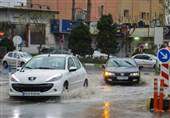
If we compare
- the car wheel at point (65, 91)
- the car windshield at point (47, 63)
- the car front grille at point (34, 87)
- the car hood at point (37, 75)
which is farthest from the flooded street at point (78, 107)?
the car windshield at point (47, 63)

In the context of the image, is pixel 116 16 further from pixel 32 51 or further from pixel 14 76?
pixel 14 76

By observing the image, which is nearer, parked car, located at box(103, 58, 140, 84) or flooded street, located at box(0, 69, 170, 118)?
flooded street, located at box(0, 69, 170, 118)

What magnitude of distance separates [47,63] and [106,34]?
3739cm

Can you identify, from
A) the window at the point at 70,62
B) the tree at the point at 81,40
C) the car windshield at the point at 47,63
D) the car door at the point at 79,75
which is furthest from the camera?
the tree at the point at 81,40

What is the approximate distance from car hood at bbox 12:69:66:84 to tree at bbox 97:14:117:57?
3816 cm

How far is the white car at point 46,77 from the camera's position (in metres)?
17.6

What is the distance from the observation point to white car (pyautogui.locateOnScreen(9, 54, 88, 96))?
17625mm

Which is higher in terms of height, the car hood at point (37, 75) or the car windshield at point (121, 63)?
the car hood at point (37, 75)

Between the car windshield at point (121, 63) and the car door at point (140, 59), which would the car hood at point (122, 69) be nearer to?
the car windshield at point (121, 63)

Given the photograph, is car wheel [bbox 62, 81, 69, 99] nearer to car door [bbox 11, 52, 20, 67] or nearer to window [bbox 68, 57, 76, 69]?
window [bbox 68, 57, 76, 69]

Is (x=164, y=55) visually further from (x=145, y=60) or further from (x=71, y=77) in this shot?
(x=145, y=60)

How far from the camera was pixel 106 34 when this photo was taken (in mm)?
56562

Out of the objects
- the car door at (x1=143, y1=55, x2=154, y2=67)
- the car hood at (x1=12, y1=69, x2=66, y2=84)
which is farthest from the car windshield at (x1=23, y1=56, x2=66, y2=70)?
the car door at (x1=143, y1=55, x2=154, y2=67)

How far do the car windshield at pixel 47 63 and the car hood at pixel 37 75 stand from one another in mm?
652
